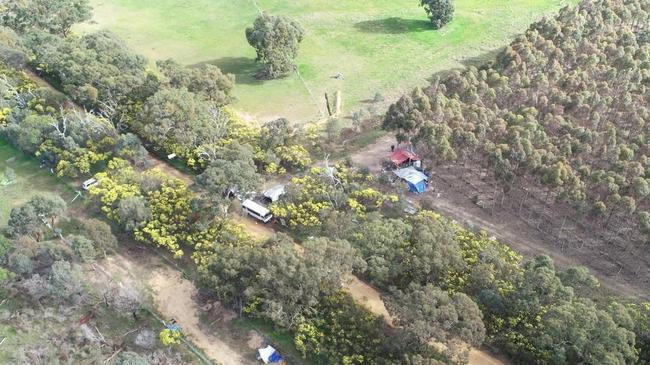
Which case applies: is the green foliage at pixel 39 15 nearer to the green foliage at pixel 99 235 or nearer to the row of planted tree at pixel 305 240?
the row of planted tree at pixel 305 240

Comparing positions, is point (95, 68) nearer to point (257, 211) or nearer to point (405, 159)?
point (257, 211)

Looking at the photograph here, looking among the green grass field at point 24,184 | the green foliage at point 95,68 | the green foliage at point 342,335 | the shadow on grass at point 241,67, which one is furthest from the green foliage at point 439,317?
the shadow on grass at point 241,67

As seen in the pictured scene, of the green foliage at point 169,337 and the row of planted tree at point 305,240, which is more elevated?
the row of planted tree at point 305,240

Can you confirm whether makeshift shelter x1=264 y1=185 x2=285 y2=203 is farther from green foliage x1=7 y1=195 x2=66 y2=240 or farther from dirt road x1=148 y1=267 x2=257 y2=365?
green foliage x1=7 y1=195 x2=66 y2=240

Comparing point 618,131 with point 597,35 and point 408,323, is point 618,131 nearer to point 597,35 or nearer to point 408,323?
point 597,35

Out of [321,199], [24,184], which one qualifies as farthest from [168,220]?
[24,184]

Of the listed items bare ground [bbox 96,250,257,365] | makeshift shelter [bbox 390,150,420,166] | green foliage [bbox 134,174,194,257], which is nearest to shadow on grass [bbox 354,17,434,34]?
makeshift shelter [bbox 390,150,420,166]

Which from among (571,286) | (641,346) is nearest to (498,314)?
(571,286)

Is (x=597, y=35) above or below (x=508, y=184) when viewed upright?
above
